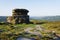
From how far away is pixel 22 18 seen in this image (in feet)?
111

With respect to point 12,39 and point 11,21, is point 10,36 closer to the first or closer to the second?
point 12,39

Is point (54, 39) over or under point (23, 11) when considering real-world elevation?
under

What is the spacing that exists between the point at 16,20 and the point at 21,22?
118 cm

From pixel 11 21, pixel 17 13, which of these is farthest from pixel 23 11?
pixel 11 21

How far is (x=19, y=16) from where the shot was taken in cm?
3347

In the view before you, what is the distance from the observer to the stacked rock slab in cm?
3322

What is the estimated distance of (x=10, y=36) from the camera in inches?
738

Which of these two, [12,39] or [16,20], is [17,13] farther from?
[12,39]

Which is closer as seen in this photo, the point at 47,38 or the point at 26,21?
the point at 47,38

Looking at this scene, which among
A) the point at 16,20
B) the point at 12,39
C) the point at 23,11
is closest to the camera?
the point at 12,39

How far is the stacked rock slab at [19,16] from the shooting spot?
109 ft

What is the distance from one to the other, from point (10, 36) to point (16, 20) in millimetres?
14322

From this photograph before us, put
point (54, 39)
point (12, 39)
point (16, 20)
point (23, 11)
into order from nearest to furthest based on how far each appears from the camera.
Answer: point (12, 39), point (54, 39), point (16, 20), point (23, 11)

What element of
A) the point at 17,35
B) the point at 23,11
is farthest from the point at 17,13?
the point at 17,35
